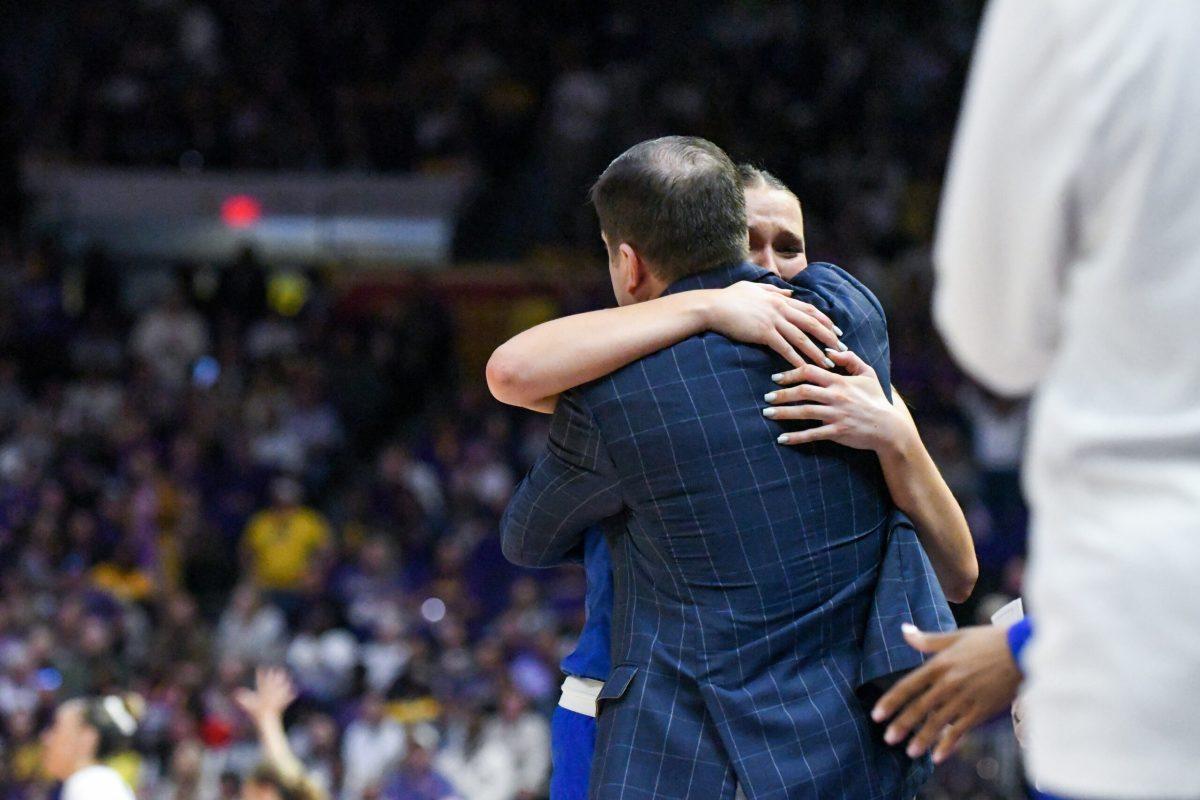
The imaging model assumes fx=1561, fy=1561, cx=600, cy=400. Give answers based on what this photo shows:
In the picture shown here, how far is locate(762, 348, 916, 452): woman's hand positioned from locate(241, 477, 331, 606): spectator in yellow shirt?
30.1 ft

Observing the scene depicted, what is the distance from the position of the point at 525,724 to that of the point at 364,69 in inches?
354

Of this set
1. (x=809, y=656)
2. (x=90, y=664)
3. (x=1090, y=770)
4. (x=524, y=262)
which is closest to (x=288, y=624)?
(x=90, y=664)

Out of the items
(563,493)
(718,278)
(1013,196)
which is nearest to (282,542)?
(563,493)

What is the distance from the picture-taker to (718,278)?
258 cm

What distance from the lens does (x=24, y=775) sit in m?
9.21

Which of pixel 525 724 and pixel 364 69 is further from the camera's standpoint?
pixel 364 69

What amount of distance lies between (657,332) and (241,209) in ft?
44.5

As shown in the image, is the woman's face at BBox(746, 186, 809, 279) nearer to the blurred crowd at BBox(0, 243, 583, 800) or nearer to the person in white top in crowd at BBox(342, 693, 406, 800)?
the blurred crowd at BBox(0, 243, 583, 800)

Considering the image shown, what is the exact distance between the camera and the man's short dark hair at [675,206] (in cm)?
253

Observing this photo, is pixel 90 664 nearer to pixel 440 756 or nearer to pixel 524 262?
pixel 440 756

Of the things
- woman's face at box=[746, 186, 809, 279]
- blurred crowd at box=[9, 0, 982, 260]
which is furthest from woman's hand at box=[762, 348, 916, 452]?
blurred crowd at box=[9, 0, 982, 260]

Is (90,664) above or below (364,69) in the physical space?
below

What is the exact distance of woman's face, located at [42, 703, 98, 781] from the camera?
5375 mm

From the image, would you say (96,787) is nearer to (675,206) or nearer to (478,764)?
(675,206)
